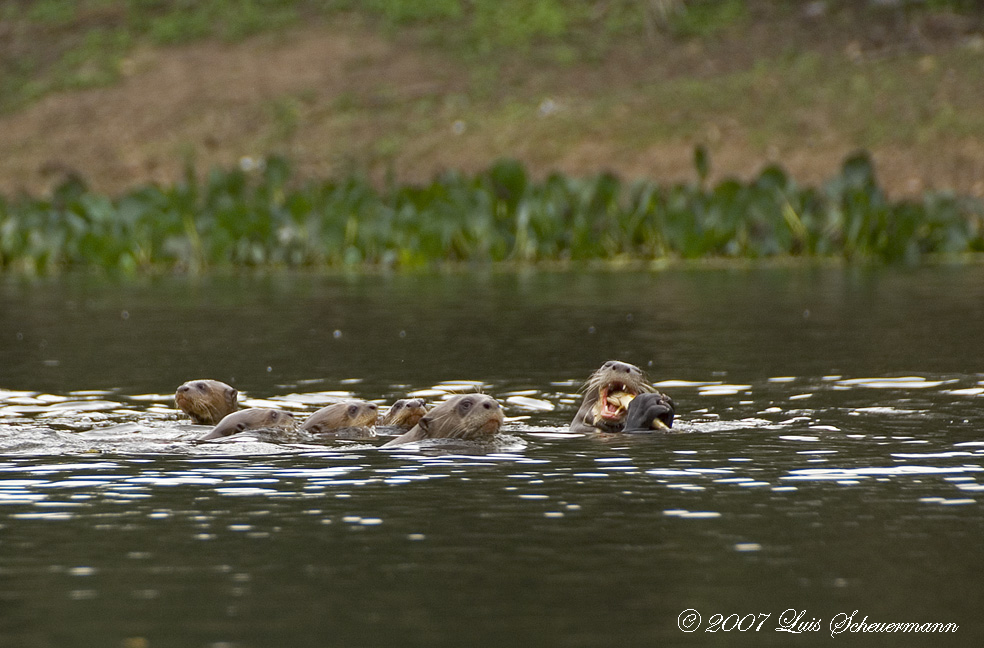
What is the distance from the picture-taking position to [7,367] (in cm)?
1453

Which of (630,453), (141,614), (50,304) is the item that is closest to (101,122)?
(50,304)

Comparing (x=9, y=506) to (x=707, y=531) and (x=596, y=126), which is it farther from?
(x=596, y=126)

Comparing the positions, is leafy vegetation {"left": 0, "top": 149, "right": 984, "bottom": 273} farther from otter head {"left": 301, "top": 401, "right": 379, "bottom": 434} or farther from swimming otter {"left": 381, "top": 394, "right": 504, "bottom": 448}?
swimming otter {"left": 381, "top": 394, "right": 504, "bottom": 448}

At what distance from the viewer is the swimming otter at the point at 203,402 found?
11.2 meters

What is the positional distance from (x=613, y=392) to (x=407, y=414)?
4.12ft

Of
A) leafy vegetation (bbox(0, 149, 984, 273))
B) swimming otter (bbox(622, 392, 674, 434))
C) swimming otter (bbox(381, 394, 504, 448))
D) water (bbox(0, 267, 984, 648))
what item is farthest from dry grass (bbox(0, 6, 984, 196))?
swimming otter (bbox(381, 394, 504, 448))

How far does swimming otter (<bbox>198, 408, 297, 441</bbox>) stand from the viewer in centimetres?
1016

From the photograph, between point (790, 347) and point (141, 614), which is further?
point (790, 347)

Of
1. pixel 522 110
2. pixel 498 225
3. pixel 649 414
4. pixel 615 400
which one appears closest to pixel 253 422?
pixel 615 400

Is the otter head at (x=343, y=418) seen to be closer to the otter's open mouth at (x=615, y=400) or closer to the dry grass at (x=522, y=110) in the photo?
the otter's open mouth at (x=615, y=400)

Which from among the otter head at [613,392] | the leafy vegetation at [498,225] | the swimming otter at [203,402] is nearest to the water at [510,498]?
the otter head at [613,392]

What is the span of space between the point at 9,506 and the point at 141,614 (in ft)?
7.58

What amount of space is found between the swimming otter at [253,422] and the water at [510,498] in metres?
0.38

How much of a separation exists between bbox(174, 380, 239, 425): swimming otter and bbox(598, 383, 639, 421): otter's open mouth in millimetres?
2499
